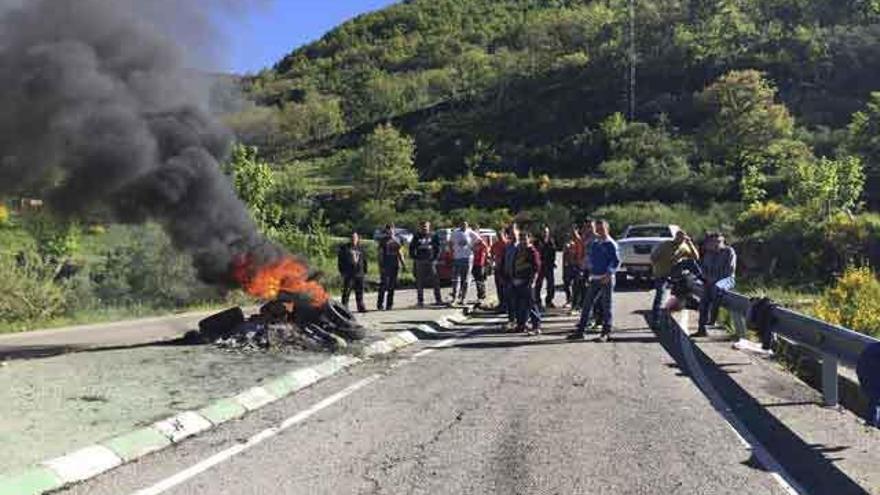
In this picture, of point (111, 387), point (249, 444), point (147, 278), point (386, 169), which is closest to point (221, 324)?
point (111, 387)

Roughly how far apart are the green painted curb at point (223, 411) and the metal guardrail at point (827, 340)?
18.2ft

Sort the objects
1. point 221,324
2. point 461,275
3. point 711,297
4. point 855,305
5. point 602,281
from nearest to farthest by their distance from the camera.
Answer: point 221,324 → point 711,297 → point 602,281 → point 855,305 → point 461,275

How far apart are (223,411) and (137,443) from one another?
1536 mm

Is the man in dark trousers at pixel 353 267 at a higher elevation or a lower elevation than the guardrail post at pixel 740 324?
higher

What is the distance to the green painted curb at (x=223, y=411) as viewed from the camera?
9.26m

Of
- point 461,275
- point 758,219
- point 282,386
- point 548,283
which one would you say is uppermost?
point 758,219

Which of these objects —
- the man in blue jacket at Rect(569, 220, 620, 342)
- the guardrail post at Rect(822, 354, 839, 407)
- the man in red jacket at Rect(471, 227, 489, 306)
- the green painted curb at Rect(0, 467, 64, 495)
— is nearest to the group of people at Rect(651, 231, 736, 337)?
the man in blue jacket at Rect(569, 220, 620, 342)

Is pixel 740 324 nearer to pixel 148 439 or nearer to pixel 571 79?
pixel 148 439

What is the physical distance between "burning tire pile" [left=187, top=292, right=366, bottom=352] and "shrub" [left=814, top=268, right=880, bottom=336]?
7123 millimetres

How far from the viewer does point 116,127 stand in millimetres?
12391

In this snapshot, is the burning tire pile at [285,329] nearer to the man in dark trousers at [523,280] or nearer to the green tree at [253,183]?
the man in dark trousers at [523,280]

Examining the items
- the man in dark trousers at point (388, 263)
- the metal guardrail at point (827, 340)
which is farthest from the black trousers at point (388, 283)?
the metal guardrail at point (827, 340)

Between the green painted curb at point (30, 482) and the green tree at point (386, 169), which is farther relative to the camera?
the green tree at point (386, 169)

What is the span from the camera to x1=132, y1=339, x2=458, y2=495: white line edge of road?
6826 mm
